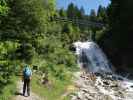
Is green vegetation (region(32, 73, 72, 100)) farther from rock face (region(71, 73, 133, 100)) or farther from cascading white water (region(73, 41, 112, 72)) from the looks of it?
cascading white water (region(73, 41, 112, 72))

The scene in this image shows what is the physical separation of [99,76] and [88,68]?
9.45 m

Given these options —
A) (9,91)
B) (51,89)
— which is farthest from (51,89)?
(9,91)

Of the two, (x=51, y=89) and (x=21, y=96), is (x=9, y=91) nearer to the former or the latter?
(x=21, y=96)

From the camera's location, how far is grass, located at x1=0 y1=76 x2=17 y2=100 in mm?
25766

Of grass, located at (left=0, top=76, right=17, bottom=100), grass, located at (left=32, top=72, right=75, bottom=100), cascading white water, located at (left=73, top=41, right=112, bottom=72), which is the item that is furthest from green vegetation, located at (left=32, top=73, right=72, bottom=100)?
cascading white water, located at (left=73, top=41, right=112, bottom=72)

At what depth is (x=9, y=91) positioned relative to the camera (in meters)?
27.0

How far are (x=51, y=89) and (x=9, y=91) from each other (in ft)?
19.3

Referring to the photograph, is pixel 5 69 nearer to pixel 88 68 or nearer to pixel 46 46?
pixel 46 46

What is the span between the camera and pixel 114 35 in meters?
62.6

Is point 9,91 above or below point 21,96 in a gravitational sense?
above

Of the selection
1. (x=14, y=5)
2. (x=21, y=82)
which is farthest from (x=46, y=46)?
(x=21, y=82)

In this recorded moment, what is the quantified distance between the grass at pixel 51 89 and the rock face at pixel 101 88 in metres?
1.19

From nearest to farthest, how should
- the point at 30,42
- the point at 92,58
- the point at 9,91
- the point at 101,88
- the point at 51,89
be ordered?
the point at 9,91, the point at 51,89, the point at 30,42, the point at 101,88, the point at 92,58

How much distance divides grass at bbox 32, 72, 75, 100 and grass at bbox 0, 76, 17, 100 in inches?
83.3
